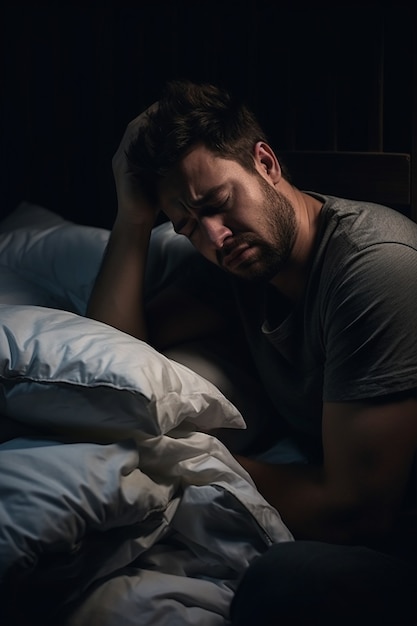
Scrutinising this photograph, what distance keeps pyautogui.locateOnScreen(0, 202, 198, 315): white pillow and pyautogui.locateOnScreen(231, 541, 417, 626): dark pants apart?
894 millimetres

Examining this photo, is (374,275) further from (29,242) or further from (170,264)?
(29,242)

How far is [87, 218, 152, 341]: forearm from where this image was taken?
1.79 meters

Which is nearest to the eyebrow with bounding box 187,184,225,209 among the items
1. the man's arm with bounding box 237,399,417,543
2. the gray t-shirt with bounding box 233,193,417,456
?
the gray t-shirt with bounding box 233,193,417,456

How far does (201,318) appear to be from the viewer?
180 cm

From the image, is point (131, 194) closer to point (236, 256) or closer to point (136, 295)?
point (136, 295)

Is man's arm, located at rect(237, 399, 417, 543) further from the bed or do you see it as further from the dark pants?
the dark pants

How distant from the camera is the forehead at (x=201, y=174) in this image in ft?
5.09

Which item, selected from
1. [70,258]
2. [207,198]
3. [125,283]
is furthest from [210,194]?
[70,258]

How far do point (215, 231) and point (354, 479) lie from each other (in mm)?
480

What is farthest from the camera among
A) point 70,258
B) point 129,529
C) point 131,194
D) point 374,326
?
point 70,258

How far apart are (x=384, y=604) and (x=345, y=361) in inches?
17.2

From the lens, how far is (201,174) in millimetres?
1558

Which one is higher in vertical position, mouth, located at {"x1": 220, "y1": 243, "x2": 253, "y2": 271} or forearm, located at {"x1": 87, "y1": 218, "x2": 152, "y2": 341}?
mouth, located at {"x1": 220, "y1": 243, "x2": 253, "y2": 271}

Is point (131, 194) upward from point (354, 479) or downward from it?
upward
